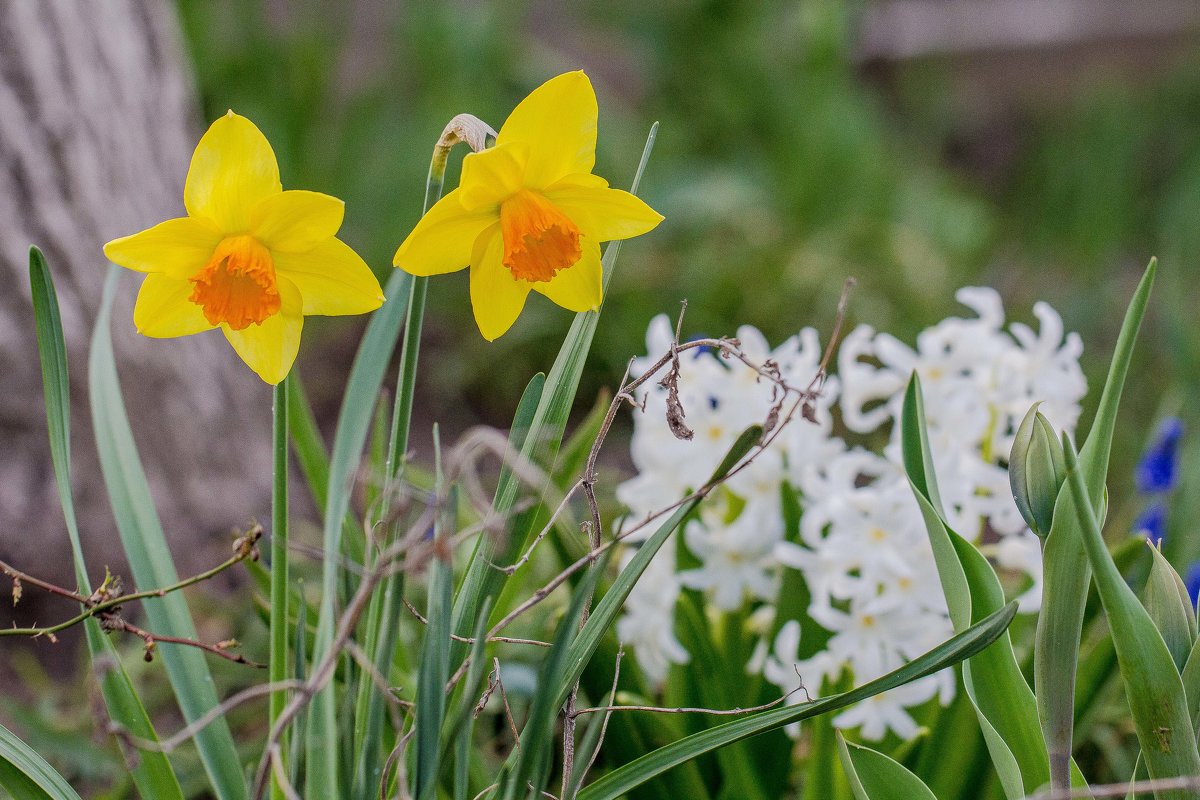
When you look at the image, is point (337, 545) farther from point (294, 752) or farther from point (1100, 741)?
point (1100, 741)

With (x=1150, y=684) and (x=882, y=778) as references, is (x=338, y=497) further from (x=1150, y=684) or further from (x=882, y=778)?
(x=1150, y=684)

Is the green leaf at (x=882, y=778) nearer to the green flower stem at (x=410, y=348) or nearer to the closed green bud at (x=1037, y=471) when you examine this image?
the closed green bud at (x=1037, y=471)

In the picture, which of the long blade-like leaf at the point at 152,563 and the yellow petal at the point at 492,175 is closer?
the yellow petal at the point at 492,175

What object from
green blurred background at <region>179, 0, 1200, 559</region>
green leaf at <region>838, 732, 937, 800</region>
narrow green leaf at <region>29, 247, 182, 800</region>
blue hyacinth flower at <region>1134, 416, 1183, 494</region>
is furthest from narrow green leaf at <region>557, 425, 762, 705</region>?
green blurred background at <region>179, 0, 1200, 559</region>

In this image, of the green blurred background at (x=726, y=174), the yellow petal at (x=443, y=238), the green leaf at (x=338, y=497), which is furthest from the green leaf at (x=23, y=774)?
the green blurred background at (x=726, y=174)

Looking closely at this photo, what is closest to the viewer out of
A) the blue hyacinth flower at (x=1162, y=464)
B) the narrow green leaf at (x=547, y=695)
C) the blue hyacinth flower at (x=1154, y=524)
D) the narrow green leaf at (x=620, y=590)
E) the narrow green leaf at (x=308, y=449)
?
the narrow green leaf at (x=547, y=695)

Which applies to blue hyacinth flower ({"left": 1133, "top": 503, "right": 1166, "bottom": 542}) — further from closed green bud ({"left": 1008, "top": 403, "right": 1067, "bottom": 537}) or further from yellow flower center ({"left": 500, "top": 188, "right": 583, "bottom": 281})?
yellow flower center ({"left": 500, "top": 188, "right": 583, "bottom": 281})

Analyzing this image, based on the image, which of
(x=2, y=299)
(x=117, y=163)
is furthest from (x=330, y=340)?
(x=2, y=299)
